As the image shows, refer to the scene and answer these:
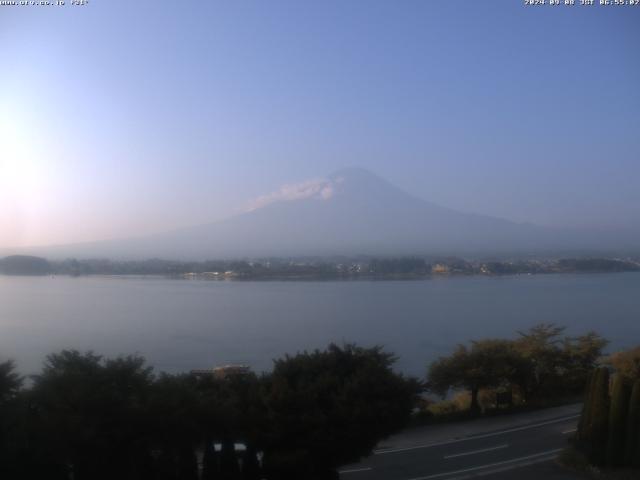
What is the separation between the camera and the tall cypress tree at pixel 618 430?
7223mm

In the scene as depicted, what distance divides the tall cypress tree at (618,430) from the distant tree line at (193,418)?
87.9 inches

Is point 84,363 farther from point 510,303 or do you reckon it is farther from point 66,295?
point 510,303

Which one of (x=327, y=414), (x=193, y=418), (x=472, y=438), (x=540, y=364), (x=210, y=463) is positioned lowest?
(x=472, y=438)

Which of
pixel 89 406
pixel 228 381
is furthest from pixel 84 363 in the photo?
pixel 228 381

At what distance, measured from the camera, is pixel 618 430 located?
7.23 metres

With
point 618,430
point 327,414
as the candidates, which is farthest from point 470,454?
point 327,414

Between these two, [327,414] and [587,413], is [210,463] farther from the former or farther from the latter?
[587,413]

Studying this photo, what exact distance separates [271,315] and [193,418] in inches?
624

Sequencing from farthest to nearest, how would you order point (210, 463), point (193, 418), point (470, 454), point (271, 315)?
1. point (271, 315)
2. point (470, 454)
3. point (210, 463)
4. point (193, 418)

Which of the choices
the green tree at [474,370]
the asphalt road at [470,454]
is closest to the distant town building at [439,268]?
the green tree at [474,370]

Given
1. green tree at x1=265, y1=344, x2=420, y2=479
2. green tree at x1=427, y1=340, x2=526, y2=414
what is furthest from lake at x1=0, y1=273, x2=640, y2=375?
green tree at x1=265, y1=344, x2=420, y2=479

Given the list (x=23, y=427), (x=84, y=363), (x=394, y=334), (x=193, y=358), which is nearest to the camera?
(x=23, y=427)

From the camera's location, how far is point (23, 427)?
5305 millimetres

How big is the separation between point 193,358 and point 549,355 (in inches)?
295
